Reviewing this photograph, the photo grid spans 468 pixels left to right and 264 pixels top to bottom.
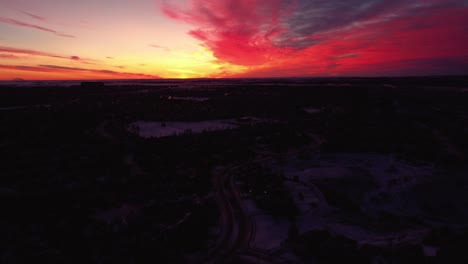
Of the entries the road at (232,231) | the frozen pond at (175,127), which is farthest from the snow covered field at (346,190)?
the frozen pond at (175,127)

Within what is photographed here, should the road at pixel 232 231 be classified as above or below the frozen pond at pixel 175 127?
below

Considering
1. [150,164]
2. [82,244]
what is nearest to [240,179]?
[150,164]

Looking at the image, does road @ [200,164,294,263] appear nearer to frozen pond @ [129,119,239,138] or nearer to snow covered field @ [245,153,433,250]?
snow covered field @ [245,153,433,250]

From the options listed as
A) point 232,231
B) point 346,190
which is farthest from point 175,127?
point 232,231

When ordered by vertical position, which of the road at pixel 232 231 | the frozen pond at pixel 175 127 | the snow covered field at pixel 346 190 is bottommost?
the snow covered field at pixel 346 190

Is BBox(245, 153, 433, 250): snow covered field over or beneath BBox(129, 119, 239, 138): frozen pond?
beneath

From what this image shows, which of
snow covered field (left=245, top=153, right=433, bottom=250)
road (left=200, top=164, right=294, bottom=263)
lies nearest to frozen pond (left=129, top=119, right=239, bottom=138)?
snow covered field (left=245, top=153, right=433, bottom=250)

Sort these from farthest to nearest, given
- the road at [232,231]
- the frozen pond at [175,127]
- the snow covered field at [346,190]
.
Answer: the frozen pond at [175,127], the snow covered field at [346,190], the road at [232,231]

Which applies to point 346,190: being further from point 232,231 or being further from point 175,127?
point 175,127

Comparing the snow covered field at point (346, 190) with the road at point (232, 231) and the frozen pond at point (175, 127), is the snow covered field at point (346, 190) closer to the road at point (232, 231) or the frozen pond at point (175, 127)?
the road at point (232, 231)
